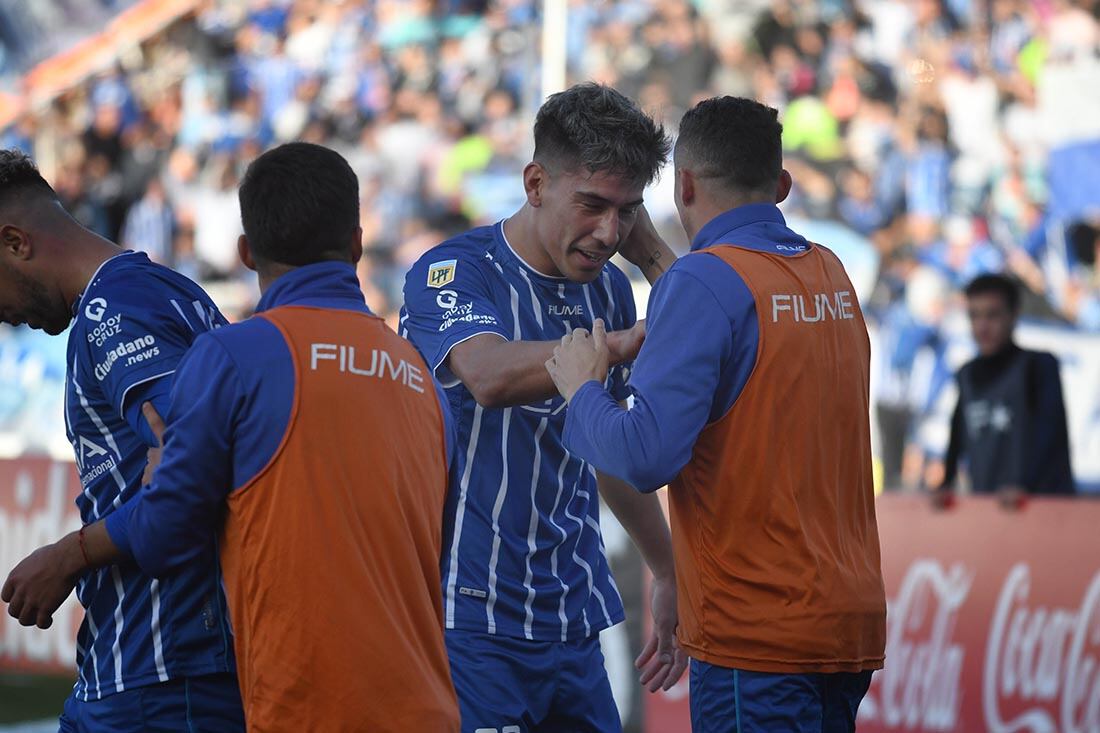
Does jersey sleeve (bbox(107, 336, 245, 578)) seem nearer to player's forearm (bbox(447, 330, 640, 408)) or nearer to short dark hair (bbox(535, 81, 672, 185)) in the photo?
player's forearm (bbox(447, 330, 640, 408))

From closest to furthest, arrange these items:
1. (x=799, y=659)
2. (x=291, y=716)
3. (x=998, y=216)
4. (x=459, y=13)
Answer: (x=291, y=716)
(x=799, y=659)
(x=998, y=216)
(x=459, y=13)

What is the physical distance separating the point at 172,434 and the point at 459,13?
12.5 metres

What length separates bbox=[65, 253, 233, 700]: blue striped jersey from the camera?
2.96 m

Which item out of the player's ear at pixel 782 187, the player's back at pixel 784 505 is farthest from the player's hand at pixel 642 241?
the player's back at pixel 784 505

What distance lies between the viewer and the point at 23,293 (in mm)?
3209

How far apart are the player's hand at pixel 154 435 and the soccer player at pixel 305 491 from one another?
3.4 inches

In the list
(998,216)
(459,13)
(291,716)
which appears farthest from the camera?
(459,13)

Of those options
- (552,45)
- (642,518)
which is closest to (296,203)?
(642,518)

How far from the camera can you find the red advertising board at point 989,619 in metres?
6.27

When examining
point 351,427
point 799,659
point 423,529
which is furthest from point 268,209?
point 799,659

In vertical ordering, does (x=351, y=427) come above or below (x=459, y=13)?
below

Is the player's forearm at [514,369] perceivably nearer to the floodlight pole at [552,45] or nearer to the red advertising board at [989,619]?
the red advertising board at [989,619]

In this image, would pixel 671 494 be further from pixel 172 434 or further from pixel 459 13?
pixel 459 13

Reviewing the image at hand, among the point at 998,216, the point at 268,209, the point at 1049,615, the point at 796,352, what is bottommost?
the point at 1049,615
